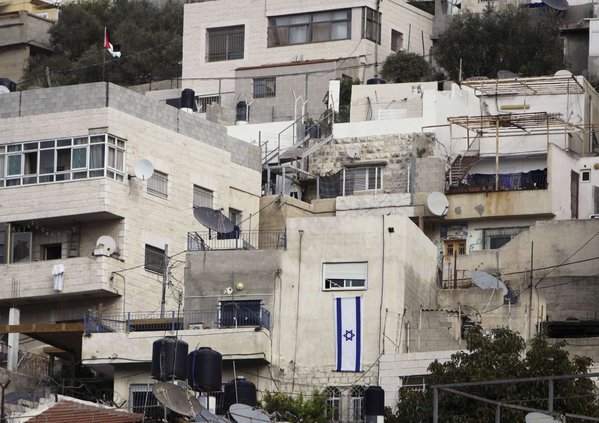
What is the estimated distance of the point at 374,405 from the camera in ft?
132

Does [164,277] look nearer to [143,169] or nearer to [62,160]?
[143,169]

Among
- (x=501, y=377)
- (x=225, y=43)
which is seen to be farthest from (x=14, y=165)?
(x=225, y=43)

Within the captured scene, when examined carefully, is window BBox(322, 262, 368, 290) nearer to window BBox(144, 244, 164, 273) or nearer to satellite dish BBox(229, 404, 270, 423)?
satellite dish BBox(229, 404, 270, 423)

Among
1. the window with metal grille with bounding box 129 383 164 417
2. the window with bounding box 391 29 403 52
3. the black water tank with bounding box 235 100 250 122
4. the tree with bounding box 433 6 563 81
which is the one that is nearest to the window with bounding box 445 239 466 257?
the black water tank with bounding box 235 100 250 122

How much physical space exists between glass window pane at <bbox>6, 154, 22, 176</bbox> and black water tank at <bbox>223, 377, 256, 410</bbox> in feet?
44.4

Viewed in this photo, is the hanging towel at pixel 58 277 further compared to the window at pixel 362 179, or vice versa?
the window at pixel 362 179

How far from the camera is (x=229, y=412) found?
3975 cm

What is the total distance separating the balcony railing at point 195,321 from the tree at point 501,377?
6.37m

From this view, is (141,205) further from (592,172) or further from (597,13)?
(597,13)

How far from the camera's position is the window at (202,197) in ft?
177

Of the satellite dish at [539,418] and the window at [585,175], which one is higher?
the window at [585,175]

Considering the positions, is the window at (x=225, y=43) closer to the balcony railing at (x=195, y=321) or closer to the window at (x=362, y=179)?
the window at (x=362, y=179)

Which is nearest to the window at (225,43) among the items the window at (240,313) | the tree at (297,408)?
the window at (240,313)

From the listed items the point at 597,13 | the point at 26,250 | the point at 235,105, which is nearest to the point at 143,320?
the point at 26,250
